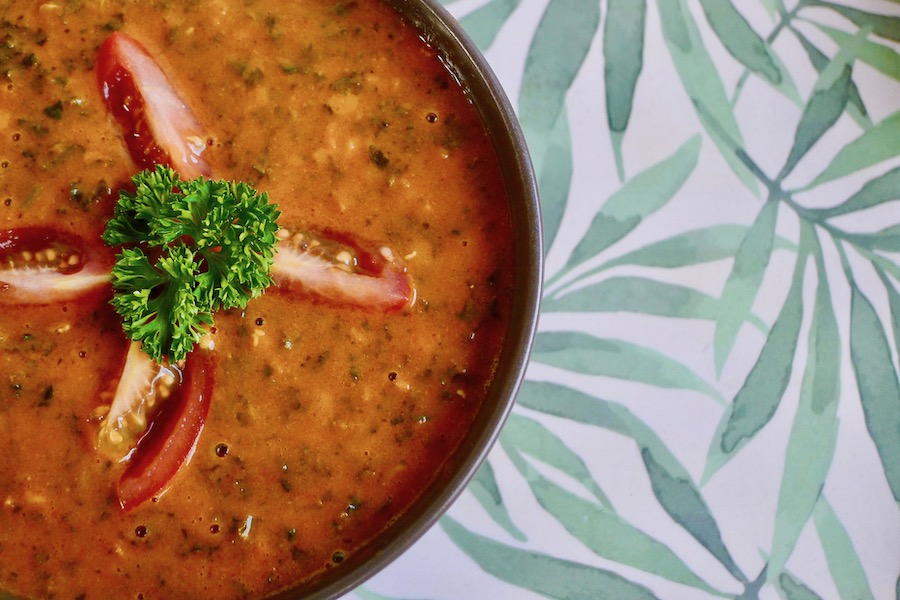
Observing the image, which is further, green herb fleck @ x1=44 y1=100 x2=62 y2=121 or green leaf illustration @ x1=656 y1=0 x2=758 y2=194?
green leaf illustration @ x1=656 y1=0 x2=758 y2=194

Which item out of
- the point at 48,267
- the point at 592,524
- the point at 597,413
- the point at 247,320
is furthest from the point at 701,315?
the point at 48,267

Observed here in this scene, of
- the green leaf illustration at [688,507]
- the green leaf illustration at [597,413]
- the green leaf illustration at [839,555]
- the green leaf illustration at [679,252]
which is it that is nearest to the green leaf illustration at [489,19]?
the green leaf illustration at [679,252]

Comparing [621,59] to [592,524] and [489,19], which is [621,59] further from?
[592,524]

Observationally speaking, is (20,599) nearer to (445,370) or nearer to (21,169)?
(21,169)

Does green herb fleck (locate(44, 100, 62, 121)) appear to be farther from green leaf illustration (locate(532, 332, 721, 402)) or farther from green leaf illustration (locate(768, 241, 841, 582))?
green leaf illustration (locate(768, 241, 841, 582))

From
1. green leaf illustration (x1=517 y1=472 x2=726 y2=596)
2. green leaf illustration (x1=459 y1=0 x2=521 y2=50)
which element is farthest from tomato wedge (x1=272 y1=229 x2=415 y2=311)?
green leaf illustration (x1=459 y1=0 x2=521 y2=50)

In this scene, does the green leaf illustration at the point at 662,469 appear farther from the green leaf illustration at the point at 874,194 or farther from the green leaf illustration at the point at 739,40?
the green leaf illustration at the point at 739,40
